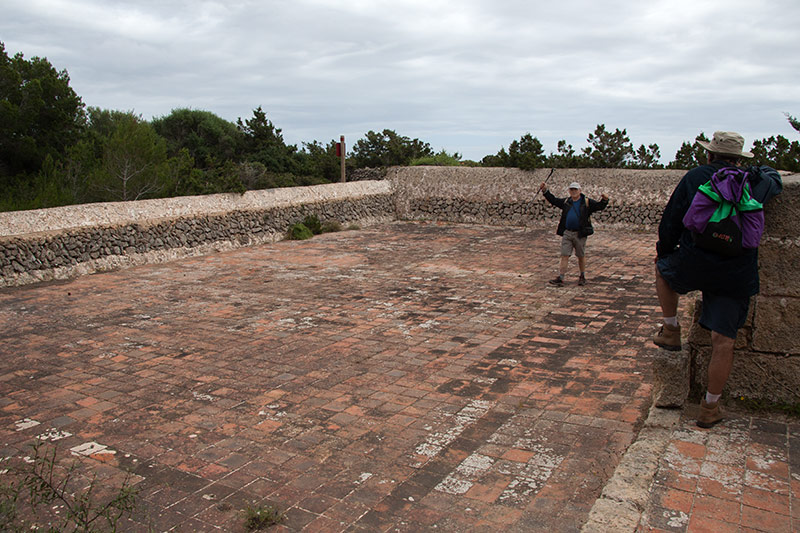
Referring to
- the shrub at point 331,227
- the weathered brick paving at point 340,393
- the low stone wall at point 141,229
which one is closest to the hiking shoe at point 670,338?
the weathered brick paving at point 340,393

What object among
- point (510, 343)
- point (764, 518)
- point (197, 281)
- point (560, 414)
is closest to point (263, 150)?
point (197, 281)

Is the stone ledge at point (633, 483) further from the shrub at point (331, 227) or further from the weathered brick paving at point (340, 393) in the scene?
the shrub at point (331, 227)

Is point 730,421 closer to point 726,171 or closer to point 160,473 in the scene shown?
point 726,171

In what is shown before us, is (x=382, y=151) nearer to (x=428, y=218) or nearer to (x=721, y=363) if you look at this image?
(x=428, y=218)

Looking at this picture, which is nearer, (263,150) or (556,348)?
(556,348)

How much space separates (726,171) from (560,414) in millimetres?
2042

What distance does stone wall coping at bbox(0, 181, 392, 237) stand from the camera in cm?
964

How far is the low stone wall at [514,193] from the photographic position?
50.5 feet

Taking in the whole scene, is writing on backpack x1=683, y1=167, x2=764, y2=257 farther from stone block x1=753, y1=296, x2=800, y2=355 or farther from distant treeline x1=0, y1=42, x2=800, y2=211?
distant treeline x1=0, y1=42, x2=800, y2=211

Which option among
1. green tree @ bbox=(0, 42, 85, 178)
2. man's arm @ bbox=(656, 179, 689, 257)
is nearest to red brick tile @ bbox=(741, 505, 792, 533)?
man's arm @ bbox=(656, 179, 689, 257)

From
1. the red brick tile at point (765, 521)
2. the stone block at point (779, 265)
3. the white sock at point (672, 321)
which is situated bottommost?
the red brick tile at point (765, 521)

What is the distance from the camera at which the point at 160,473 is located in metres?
3.62

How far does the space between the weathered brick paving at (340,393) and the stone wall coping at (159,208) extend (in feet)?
3.88

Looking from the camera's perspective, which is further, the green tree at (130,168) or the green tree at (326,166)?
the green tree at (326,166)
